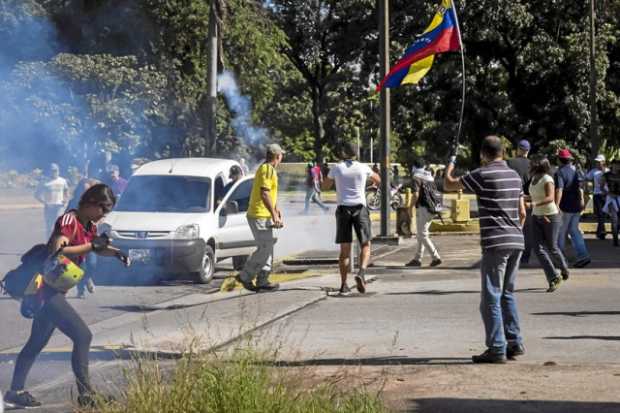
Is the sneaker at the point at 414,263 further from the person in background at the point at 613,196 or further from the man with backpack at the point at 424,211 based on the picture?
the person in background at the point at 613,196

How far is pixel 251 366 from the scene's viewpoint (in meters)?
6.64

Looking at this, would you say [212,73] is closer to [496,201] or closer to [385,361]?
[496,201]

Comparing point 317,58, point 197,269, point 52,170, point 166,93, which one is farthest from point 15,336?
point 317,58

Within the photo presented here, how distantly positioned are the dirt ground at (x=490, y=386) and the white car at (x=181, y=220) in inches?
300

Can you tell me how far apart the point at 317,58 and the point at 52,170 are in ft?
138

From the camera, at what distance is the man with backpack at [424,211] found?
18047 mm

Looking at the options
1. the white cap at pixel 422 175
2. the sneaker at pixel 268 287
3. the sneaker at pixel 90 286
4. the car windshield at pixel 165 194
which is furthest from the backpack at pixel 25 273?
the white cap at pixel 422 175

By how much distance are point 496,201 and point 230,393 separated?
3864 millimetres

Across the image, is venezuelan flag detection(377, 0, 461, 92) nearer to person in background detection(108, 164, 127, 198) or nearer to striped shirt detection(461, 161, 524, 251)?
person in background detection(108, 164, 127, 198)

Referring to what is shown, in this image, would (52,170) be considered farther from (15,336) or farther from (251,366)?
(251,366)

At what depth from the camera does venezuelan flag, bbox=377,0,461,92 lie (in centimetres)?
1955

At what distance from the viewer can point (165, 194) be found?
17609mm

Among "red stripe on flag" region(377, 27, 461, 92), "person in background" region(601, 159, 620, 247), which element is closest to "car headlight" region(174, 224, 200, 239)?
"red stripe on flag" region(377, 27, 461, 92)

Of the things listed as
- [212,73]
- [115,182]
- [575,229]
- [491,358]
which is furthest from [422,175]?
Answer: [491,358]
